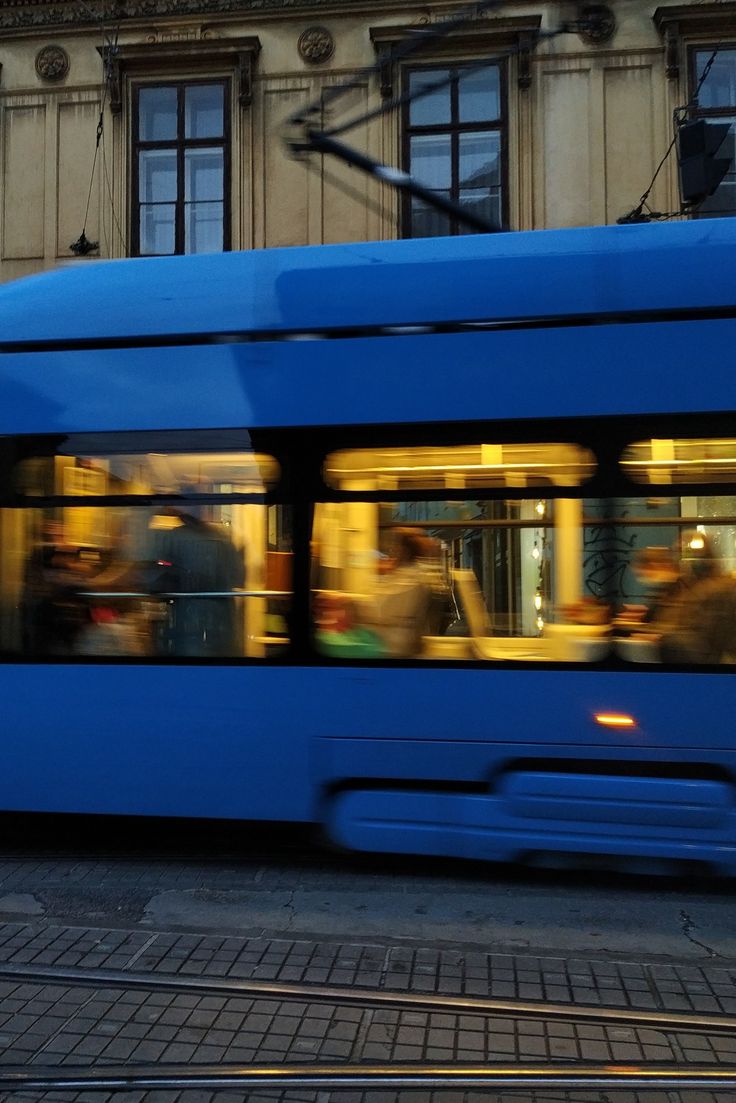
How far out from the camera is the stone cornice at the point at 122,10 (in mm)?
12891

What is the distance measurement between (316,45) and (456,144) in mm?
2339

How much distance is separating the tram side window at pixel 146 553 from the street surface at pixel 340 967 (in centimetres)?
132

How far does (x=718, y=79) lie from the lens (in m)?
12.6

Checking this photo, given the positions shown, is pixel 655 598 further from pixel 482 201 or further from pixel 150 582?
pixel 482 201

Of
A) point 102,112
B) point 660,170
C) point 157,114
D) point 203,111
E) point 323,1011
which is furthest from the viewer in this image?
point 157,114

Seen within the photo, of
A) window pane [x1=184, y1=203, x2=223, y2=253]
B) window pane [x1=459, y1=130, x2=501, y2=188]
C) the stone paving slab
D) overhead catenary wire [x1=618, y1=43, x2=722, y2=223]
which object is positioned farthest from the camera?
window pane [x1=184, y1=203, x2=223, y2=253]

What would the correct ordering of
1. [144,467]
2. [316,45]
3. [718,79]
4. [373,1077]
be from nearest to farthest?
[373,1077], [144,467], [718,79], [316,45]

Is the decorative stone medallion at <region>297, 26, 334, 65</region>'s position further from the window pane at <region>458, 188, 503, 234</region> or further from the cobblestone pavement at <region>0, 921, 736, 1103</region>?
the cobblestone pavement at <region>0, 921, 736, 1103</region>

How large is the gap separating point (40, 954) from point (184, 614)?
5.94 feet

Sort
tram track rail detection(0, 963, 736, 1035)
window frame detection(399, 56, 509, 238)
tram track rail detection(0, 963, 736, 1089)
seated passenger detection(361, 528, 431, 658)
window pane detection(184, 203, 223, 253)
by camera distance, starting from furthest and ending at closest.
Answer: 1. window pane detection(184, 203, 223, 253)
2. window frame detection(399, 56, 509, 238)
3. seated passenger detection(361, 528, 431, 658)
4. tram track rail detection(0, 963, 736, 1035)
5. tram track rail detection(0, 963, 736, 1089)

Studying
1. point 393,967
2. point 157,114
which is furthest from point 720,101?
point 393,967

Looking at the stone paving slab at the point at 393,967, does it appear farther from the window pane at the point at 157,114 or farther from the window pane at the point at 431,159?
the window pane at the point at 157,114

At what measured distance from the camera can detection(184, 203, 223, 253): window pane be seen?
13.4 metres

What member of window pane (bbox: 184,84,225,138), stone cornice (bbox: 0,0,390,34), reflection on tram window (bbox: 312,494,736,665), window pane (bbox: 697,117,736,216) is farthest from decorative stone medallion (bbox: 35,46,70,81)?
reflection on tram window (bbox: 312,494,736,665)
